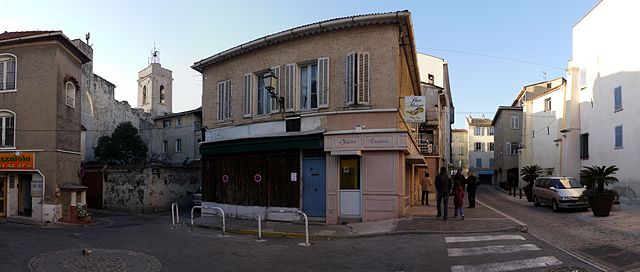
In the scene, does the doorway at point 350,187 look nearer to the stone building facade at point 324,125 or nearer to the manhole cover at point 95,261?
the stone building facade at point 324,125

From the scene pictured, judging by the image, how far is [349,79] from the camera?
48.8 ft

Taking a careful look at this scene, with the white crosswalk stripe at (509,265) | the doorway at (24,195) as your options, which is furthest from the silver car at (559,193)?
the doorway at (24,195)

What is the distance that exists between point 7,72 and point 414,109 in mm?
16571

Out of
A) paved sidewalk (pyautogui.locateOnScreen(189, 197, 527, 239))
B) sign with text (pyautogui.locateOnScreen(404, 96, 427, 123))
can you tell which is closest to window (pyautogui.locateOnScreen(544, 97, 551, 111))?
paved sidewalk (pyautogui.locateOnScreen(189, 197, 527, 239))

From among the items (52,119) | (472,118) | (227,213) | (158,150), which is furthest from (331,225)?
(472,118)

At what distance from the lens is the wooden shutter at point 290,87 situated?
16156 millimetres

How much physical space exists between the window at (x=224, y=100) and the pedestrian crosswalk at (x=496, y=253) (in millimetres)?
10493

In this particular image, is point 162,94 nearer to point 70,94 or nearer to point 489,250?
point 70,94

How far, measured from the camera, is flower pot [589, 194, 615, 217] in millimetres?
15562

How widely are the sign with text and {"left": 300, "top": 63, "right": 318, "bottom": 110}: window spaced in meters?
3.02

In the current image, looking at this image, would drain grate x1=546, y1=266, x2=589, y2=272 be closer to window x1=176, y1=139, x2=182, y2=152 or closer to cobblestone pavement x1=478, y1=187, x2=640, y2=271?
cobblestone pavement x1=478, y1=187, x2=640, y2=271

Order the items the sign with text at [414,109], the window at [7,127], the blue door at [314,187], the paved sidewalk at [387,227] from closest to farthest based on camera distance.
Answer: the paved sidewalk at [387,227]
the sign with text at [414,109]
the blue door at [314,187]
the window at [7,127]

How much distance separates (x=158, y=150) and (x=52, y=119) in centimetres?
2460

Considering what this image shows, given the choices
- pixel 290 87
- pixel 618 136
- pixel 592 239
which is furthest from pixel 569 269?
pixel 618 136
